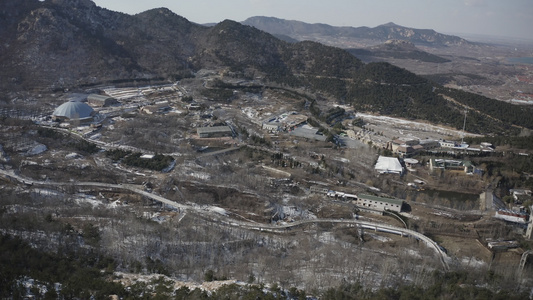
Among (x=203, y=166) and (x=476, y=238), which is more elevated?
(x=203, y=166)

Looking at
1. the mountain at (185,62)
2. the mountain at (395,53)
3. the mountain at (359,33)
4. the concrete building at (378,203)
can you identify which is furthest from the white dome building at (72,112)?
the mountain at (359,33)

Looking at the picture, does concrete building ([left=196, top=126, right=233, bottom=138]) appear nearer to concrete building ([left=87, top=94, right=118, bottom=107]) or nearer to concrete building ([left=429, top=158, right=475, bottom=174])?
concrete building ([left=87, top=94, right=118, bottom=107])

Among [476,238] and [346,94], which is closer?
[476,238]

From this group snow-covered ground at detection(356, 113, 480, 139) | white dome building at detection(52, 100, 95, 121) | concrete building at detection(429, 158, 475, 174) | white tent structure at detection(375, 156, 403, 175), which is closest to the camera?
white tent structure at detection(375, 156, 403, 175)

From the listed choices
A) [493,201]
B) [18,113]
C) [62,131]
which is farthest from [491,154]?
[18,113]

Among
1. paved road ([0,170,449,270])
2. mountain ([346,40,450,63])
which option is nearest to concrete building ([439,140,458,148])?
paved road ([0,170,449,270])

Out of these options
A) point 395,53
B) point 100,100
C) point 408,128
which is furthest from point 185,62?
point 395,53

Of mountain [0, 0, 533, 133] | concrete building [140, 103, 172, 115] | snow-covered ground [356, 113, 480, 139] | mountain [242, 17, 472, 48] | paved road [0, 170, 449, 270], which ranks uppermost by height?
mountain [242, 17, 472, 48]

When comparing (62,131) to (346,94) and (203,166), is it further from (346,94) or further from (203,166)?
(346,94)
